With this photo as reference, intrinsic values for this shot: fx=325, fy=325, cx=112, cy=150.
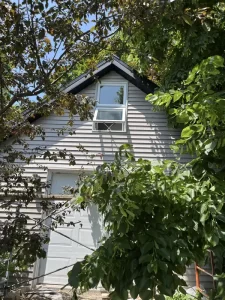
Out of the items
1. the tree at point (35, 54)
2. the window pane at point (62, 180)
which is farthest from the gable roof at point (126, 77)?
the tree at point (35, 54)

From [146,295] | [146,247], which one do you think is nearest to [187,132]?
[146,247]

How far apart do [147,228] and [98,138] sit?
16.3ft

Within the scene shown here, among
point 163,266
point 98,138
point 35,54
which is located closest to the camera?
point 163,266

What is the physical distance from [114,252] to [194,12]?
8.92 feet

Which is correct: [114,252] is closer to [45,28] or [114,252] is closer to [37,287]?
[45,28]

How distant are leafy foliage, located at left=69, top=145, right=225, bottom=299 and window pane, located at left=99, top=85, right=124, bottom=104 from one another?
17.4 ft

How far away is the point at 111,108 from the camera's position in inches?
305

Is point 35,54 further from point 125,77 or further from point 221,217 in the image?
point 125,77

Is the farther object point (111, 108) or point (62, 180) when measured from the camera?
point (111, 108)

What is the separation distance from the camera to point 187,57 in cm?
650

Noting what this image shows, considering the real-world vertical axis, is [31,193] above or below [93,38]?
below

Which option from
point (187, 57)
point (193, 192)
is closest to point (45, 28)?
point (193, 192)

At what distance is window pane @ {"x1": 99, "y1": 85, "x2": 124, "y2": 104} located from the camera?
7879 millimetres

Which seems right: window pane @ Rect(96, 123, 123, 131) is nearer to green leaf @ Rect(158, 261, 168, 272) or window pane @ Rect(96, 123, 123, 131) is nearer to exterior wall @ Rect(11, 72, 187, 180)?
exterior wall @ Rect(11, 72, 187, 180)
